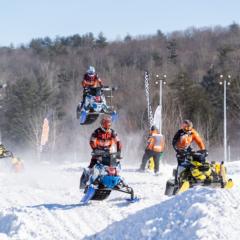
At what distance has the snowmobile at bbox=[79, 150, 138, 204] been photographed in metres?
11.8

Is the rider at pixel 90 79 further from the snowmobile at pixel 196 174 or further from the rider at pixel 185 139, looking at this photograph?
the snowmobile at pixel 196 174

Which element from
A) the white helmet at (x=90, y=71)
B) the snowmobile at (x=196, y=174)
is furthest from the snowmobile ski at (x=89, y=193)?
the white helmet at (x=90, y=71)

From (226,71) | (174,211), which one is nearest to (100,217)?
(174,211)

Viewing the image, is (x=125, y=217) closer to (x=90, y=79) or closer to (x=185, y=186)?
(x=185, y=186)

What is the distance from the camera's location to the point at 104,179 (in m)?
11.8

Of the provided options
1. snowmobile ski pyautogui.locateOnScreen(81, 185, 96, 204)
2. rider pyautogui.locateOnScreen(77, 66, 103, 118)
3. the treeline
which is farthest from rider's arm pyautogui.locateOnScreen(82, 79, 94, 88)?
the treeline

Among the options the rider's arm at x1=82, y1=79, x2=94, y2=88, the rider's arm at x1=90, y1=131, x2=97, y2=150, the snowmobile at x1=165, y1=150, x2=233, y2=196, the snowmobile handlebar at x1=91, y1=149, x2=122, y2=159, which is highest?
the rider's arm at x1=82, y1=79, x2=94, y2=88

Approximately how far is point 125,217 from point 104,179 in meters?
1.65

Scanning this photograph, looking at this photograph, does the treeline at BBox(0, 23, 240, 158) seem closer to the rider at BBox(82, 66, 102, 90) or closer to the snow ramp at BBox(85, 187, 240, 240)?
the rider at BBox(82, 66, 102, 90)

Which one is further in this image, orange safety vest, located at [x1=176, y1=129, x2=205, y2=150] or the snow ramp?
orange safety vest, located at [x1=176, y1=129, x2=205, y2=150]

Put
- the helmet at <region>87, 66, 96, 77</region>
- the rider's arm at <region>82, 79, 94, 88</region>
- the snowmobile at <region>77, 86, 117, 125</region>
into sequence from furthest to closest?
1. the snowmobile at <region>77, 86, 117, 125</region>
2. the rider's arm at <region>82, 79, 94, 88</region>
3. the helmet at <region>87, 66, 96, 77</region>

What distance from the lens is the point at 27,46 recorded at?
120812 mm

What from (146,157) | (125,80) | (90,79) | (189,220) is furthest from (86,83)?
(125,80)

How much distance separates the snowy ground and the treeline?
101 ft
